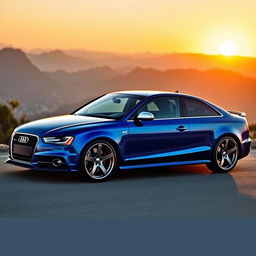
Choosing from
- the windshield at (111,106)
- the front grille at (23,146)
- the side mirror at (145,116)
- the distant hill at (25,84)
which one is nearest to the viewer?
the front grille at (23,146)

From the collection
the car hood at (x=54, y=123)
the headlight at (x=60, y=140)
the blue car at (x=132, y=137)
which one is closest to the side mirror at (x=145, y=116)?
the blue car at (x=132, y=137)

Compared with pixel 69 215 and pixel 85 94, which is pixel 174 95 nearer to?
pixel 69 215

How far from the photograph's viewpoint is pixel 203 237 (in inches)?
315

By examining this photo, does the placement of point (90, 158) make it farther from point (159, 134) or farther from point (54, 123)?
point (159, 134)

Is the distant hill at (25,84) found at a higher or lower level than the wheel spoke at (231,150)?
higher

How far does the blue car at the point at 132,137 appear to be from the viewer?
11930 millimetres

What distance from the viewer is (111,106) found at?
1334 cm

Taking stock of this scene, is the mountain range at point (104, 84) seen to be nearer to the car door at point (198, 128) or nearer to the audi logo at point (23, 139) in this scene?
the car door at point (198, 128)

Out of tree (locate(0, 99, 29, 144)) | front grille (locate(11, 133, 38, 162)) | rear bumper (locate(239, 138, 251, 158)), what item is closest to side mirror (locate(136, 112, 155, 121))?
front grille (locate(11, 133, 38, 162))

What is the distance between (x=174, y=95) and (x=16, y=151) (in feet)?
9.87

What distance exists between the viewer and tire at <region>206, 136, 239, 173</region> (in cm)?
1354

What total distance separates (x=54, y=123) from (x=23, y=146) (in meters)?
0.64

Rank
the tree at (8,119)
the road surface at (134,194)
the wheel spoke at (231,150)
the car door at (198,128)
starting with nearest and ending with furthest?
the road surface at (134,194) < the car door at (198,128) < the wheel spoke at (231,150) < the tree at (8,119)

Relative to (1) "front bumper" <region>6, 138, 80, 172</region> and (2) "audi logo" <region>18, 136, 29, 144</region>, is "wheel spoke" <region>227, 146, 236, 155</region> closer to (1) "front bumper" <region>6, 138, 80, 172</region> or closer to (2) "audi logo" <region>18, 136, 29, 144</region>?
(1) "front bumper" <region>6, 138, 80, 172</region>
